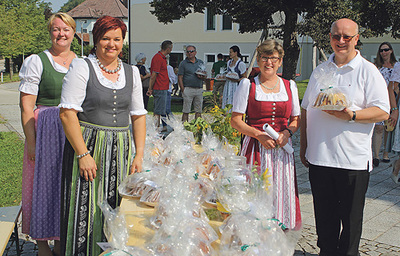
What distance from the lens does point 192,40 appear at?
3456 centimetres

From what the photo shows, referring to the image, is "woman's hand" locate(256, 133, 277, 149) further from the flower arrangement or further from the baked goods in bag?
the flower arrangement

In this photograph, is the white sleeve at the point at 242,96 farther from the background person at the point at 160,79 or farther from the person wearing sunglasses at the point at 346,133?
the background person at the point at 160,79

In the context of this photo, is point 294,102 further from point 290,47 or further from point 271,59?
point 290,47

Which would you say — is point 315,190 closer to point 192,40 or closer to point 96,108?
point 96,108

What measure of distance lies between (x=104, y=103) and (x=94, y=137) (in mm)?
237

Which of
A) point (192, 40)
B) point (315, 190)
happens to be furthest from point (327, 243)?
point (192, 40)

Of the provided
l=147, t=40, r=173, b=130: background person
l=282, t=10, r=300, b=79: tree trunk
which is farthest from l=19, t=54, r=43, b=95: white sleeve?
l=282, t=10, r=300, b=79: tree trunk

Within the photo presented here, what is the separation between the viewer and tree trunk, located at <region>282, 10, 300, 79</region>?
45.3 feet

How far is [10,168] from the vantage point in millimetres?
7402

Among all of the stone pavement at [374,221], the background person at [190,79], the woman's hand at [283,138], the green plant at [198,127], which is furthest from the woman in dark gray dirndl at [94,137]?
the background person at [190,79]

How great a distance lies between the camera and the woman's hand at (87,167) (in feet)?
9.14

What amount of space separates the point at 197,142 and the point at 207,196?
2.86 m

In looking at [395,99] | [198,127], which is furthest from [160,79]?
[395,99]

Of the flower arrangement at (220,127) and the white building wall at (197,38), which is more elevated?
the white building wall at (197,38)
